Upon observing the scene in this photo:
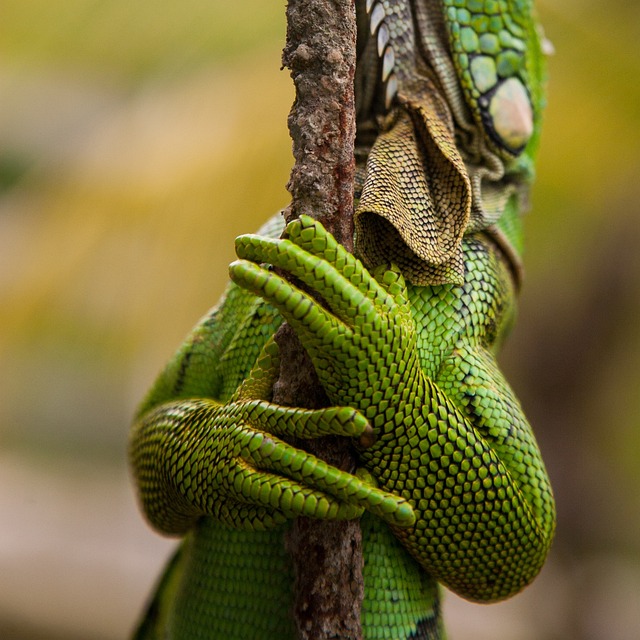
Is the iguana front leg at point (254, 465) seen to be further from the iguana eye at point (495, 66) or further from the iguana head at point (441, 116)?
the iguana eye at point (495, 66)

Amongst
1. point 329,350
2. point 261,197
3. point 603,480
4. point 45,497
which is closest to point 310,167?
point 329,350

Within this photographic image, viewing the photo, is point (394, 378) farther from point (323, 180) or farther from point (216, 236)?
point (216, 236)

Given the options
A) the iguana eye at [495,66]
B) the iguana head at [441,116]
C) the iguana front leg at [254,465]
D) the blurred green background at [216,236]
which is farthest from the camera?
the blurred green background at [216,236]

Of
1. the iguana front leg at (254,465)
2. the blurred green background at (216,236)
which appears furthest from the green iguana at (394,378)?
the blurred green background at (216,236)

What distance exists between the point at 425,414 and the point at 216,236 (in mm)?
3186

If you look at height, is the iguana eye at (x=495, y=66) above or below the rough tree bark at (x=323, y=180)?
above

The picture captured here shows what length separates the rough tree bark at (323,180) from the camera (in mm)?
1442

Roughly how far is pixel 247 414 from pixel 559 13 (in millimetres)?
4717

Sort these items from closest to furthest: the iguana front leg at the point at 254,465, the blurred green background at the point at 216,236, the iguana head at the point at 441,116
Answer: the iguana front leg at the point at 254,465, the iguana head at the point at 441,116, the blurred green background at the point at 216,236

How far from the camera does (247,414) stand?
1.51 m

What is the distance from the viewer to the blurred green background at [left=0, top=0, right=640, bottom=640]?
4758mm

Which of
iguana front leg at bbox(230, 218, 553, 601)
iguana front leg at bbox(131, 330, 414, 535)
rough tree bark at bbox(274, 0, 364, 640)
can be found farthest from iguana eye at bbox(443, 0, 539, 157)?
iguana front leg at bbox(131, 330, 414, 535)

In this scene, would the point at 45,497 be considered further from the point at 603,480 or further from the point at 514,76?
the point at 514,76

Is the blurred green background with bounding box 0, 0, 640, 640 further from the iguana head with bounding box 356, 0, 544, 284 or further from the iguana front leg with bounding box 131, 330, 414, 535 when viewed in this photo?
the iguana front leg with bounding box 131, 330, 414, 535
